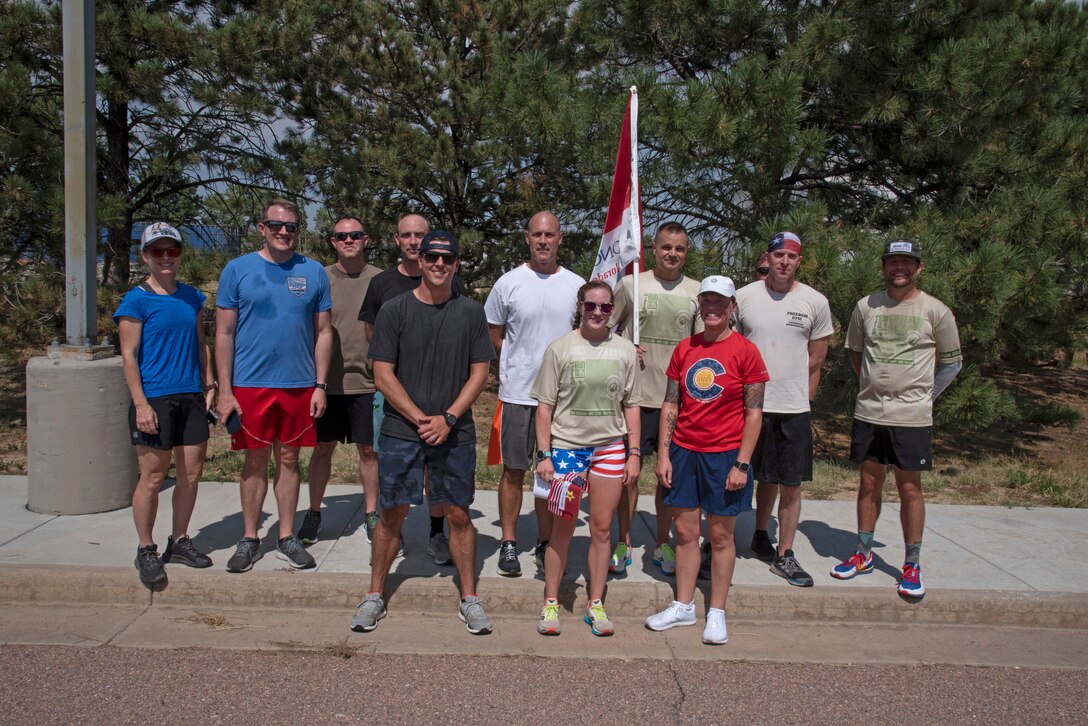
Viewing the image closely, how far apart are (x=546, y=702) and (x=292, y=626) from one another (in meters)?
1.50

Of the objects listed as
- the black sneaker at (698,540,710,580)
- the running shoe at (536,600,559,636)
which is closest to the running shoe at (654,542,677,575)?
the black sneaker at (698,540,710,580)

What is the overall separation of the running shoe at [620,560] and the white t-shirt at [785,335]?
1166mm

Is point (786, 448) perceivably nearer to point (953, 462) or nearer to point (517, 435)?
point (517, 435)

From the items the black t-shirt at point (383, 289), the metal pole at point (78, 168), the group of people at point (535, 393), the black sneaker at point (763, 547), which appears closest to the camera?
the group of people at point (535, 393)

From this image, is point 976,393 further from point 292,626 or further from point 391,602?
point 292,626

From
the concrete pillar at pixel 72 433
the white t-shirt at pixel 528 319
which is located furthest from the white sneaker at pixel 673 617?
the concrete pillar at pixel 72 433

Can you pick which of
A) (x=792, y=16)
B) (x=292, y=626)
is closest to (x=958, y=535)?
(x=292, y=626)

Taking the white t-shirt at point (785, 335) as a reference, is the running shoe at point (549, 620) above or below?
below

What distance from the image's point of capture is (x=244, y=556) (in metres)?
4.54

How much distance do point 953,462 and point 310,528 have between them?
7.19 m

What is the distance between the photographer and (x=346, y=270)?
5.14 m

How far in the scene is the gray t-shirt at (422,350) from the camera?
3998 millimetres

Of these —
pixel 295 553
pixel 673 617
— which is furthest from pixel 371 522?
pixel 673 617

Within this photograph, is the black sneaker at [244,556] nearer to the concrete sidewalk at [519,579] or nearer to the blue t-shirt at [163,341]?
the concrete sidewalk at [519,579]
